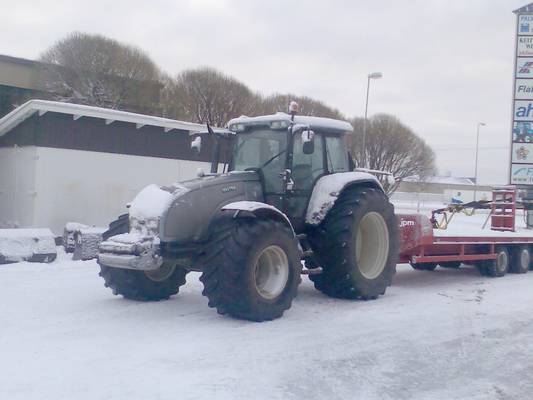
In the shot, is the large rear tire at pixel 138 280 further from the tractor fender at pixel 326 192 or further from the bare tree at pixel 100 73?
the bare tree at pixel 100 73

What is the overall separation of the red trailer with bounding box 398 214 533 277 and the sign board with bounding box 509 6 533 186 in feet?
22.8

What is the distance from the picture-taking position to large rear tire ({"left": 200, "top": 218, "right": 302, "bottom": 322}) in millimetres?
8188

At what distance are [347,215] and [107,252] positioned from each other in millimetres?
3312

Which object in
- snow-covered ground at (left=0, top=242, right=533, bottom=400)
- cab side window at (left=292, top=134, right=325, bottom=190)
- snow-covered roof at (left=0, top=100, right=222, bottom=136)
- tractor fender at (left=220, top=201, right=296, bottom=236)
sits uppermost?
snow-covered roof at (left=0, top=100, right=222, bottom=136)

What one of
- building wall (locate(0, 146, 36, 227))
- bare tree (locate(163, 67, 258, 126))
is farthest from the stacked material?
bare tree (locate(163, 67, 258, 126))

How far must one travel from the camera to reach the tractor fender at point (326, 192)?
9828mm

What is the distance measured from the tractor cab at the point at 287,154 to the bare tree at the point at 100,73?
23.7 metres

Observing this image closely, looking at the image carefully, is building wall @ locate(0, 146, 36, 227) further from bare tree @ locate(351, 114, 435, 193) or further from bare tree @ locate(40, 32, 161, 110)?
bare tree @ locate(351, 114, 435, 193)

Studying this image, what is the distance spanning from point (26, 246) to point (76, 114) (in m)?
6.12

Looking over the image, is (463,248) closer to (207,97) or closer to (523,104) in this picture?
(523,104)

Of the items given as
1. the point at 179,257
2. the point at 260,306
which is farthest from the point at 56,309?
the point at 260,306

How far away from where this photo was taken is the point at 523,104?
72.1 feet

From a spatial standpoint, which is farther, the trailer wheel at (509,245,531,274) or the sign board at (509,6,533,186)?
the sign board at (509,6,533,186)

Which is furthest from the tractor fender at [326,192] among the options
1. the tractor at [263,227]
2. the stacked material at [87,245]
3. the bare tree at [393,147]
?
the bare tree at [393,147]
